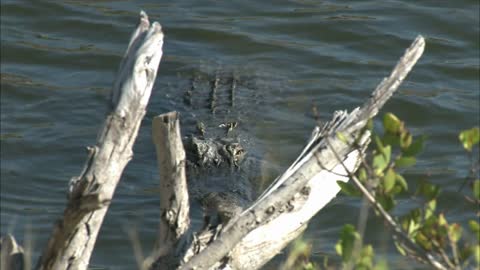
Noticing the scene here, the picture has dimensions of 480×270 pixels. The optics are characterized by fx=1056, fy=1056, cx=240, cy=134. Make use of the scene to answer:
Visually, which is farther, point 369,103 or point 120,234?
point 120,234

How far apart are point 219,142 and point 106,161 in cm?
415

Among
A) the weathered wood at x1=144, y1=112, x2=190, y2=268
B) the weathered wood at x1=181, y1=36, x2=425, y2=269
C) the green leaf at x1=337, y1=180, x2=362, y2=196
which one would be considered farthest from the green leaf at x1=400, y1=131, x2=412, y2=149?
the weathered wood at x1=144, y1=112, x2=190, y2=268

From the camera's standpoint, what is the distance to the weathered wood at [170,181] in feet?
12.9

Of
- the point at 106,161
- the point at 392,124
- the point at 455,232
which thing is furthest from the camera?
the point at 106,161

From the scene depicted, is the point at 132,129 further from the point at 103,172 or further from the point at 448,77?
the point at 448,77

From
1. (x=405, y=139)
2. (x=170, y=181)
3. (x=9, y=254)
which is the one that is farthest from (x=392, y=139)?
(x=9, y=254)

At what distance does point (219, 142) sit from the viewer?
25.1 ft

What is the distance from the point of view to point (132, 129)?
11.7 feet

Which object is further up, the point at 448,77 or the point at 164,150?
the point at 164,150

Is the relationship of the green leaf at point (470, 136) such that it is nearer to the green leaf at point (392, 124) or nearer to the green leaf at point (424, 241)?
the green leaf at point (392, 124)

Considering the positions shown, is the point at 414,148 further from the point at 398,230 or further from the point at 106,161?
the point at 106,161

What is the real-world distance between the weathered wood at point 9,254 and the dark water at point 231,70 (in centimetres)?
244

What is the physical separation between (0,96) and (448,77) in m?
3.71

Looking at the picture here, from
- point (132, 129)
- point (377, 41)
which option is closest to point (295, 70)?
point (377, 41)
